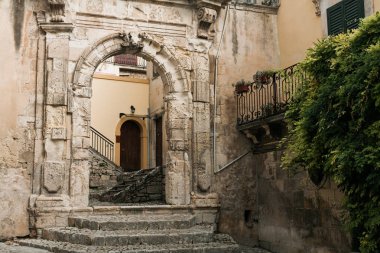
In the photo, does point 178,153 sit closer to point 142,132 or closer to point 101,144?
point 101,144

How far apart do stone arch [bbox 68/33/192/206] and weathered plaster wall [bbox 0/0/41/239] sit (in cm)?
77

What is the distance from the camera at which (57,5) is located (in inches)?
375

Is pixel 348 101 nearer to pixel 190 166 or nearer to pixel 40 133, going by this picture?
pixel 190 166

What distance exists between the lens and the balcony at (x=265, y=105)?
9700 millimetres

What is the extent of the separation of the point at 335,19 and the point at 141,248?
17.6ft

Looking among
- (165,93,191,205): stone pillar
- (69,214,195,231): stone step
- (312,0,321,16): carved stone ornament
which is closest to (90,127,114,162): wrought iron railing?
(165,93,191,205): stone pillar

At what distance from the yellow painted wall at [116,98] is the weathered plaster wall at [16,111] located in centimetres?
901

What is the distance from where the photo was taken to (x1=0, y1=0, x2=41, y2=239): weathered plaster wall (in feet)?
29.8

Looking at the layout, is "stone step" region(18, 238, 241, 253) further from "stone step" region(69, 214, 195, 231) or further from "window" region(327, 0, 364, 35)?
"window" region(327, 0, 364, 35)

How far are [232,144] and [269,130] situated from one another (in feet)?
3.46

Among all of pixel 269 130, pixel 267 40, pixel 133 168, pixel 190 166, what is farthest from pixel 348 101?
pixel 133 168

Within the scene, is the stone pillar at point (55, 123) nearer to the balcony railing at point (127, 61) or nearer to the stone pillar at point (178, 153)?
the stone pillar at point (178, 153)

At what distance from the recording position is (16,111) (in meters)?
9.30

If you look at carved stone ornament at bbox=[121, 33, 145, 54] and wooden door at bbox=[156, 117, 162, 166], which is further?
wooden door at bbox=[156, 117, 162, 166]
